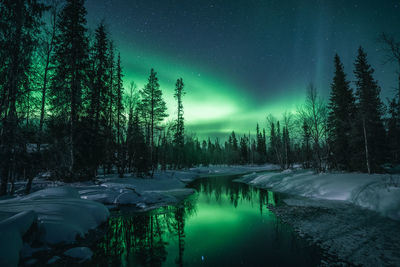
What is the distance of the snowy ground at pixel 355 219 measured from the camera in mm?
4758

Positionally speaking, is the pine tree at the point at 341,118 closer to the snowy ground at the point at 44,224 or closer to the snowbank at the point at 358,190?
the snowbank at the point at 358,190

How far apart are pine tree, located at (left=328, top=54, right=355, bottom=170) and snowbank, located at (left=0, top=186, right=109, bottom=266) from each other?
2447 cm

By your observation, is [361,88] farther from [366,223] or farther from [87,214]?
[87,214]

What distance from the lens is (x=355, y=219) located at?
744 cm

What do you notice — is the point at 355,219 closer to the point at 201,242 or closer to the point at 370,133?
the point at 201,242

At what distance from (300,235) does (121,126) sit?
66.5 ft

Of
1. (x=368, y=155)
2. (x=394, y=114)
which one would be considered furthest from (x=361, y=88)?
(x=368, y=155)

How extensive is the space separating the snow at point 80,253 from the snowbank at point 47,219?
0.62 meters

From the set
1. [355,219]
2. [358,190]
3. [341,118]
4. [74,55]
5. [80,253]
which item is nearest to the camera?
[80,253]

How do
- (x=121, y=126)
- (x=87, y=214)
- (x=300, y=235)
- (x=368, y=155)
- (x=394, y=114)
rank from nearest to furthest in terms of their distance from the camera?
(x=300, y=235) → (x=87, y=214) → (x=394, y=114) → (x=368, y=155) → (x=121, y=126)

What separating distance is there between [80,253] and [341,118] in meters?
26.9

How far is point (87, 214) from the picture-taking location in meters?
6.88

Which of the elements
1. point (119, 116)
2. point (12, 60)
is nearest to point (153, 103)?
point (119, 116)

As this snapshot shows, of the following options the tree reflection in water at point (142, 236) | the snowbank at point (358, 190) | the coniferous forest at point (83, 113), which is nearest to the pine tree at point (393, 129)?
the coniferous forest at point (83, 113)
